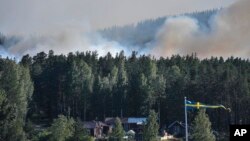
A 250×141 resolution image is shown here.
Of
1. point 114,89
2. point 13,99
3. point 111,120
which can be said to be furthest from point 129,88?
point 13,99

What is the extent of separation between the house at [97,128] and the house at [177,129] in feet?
55.2

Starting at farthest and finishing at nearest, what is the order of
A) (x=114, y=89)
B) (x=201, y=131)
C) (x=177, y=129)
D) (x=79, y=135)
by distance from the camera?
1. (x=114, y=89)
2. (x=177, y=129)
3. (x=201, y=131)
4. (x=79, y=135)

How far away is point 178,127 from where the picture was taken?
12619 centimetres

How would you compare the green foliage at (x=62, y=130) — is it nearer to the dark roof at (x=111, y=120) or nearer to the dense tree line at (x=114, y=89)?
the dense tree line at (x=114, y=89)

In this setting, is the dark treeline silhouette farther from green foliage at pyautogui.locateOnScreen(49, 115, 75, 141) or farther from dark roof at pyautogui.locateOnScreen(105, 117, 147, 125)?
green foliage at pyautogui.locateOnScreen(49, 115, 75, 141)

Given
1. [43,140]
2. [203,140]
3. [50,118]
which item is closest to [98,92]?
[50,118]

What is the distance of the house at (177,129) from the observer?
126m

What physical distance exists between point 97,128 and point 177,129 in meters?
20.1

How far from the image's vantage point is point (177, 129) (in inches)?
4963

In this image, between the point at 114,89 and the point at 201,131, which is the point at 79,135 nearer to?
the point at 201,131

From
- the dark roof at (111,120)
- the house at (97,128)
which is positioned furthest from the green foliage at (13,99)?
the dark roof at (111,120)

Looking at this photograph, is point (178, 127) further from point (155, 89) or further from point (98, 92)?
point (98, 92)

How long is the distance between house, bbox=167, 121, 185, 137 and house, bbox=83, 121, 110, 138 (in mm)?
16812

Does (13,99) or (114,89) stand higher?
(114,89)
